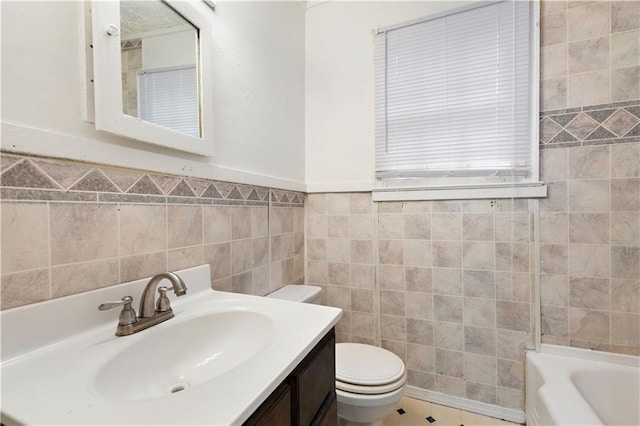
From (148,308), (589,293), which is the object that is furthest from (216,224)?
(589,293)

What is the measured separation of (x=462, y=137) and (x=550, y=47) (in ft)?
1.92

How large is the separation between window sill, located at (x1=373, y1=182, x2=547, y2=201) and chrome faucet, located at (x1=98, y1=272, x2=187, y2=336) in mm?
1272

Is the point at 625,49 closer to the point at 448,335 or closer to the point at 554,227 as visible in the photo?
the point at 554,227

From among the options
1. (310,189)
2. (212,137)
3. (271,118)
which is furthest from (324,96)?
(212,137)

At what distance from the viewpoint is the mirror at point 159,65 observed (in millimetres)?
845

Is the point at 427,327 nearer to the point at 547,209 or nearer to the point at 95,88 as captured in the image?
the point at 547,209

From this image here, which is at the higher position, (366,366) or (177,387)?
(177,387)

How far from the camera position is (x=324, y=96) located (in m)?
1.91

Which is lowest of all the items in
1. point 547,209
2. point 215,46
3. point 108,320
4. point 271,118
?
point 108,320

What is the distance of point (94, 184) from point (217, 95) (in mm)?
636

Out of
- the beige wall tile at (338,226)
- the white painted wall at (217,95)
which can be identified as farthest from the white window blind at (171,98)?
the beige wall tile at (338,226)

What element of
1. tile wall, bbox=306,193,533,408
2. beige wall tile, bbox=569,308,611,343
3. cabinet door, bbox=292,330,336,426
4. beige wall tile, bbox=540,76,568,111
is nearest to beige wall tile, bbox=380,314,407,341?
tile wall, bbox=306,193,533,408

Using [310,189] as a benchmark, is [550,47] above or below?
above

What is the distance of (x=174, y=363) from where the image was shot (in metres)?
0.79
